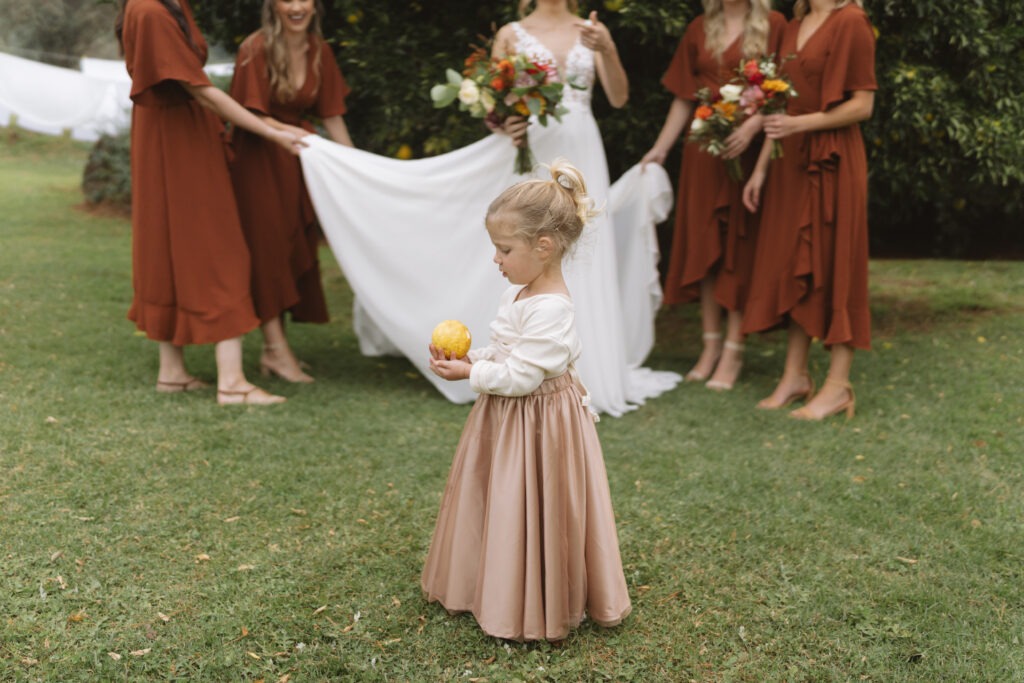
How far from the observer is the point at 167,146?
17.2ft

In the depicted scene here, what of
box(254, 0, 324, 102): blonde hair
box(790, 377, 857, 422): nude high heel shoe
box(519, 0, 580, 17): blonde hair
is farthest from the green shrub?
box(790, 377, 857, 422): nude high heel shoe

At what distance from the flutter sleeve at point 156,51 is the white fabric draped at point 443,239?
2.75 ft

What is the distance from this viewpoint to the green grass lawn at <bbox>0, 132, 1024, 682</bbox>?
10.4ft

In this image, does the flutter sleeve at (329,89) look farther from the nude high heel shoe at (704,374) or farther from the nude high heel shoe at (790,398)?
the nude high heel shoe at (790,398)

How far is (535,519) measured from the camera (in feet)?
10.2

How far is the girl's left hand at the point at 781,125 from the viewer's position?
5.31 metres

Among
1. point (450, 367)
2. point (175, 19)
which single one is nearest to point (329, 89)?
point (175, 19)

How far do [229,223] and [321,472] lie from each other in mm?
1700

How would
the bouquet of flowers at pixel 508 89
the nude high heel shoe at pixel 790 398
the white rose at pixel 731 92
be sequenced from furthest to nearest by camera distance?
1. the nude high heel shoe at pixel 790 398
2. the white rose at pixel 731 92
3. the bouquet of flowers at pixel 508 89

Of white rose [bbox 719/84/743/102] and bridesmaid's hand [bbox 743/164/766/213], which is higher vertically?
white rose [bbox 719/84/743/102]

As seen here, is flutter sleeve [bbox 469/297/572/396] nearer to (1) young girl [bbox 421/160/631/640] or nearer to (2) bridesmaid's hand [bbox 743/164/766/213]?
(1) young girl [bbox 421/160/631/640]

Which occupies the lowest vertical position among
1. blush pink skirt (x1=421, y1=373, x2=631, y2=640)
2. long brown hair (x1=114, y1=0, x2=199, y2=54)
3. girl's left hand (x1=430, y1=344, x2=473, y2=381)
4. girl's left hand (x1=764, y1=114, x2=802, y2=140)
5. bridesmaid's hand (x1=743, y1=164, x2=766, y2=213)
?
blush pink skirt (x1=421, y1=373, x2=631, y2=640)

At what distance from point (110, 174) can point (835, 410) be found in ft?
37.8

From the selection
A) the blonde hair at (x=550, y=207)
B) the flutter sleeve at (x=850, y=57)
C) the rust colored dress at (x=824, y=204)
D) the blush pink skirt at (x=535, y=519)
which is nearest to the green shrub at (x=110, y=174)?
the rust colored dress at (x=824, y=204)
